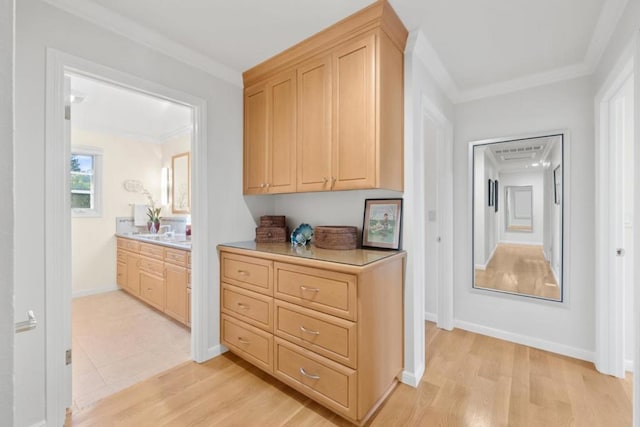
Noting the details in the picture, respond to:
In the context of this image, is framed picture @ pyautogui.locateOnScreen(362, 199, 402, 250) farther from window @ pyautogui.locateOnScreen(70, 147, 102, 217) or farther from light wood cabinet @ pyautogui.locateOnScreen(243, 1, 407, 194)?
window @ pyautogui.locateOnScreen(70, 147, 102, 217)

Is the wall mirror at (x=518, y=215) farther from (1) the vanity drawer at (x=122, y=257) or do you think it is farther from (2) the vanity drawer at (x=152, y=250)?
(1) the vanity drawer at (x=122, y=257)

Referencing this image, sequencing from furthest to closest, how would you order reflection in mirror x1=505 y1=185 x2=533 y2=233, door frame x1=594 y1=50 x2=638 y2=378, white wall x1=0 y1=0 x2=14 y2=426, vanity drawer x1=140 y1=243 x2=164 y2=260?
vanity drawer x1=140 y1=243 x2=164 y2=260 → reflection in mirror x1=505 y1=185 x2=533 y2=233 → door frame x1=594 y1=50 x2=638 y2=378 → white wall x1=0 y1=0 x2=14 y2=426

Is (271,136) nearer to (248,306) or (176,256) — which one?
(248,306)

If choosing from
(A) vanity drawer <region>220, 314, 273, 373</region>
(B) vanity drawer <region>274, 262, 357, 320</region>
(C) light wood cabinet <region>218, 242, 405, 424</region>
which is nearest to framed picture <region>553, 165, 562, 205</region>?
(C) light wood cabinet <region>218, 242, 405, 424</region>

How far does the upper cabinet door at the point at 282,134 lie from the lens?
87.7 inches

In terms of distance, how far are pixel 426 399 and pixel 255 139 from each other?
236 cm

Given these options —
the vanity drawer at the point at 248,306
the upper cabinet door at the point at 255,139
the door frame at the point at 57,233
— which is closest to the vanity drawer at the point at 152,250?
the vanity drawer at the point at 248,306

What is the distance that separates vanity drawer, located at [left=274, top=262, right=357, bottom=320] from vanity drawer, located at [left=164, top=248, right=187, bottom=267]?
1411 millimetres

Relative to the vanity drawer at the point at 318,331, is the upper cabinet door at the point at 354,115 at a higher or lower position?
higher

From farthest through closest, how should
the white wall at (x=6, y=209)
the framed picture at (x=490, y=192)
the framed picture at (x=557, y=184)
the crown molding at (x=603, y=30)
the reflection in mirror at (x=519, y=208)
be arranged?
the framed picture at (x=490, y=192), the reflection in mirror at (x=519, y=208), the framed picture at (x=557, y=184), the crown molding at (x=603, y=30), the white wall at (x=6, y=209)

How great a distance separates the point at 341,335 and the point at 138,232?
164 inches

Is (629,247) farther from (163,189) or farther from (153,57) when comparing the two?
(163,189)

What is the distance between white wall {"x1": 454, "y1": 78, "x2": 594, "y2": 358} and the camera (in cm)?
235

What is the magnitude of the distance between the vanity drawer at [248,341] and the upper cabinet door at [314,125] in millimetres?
1119
